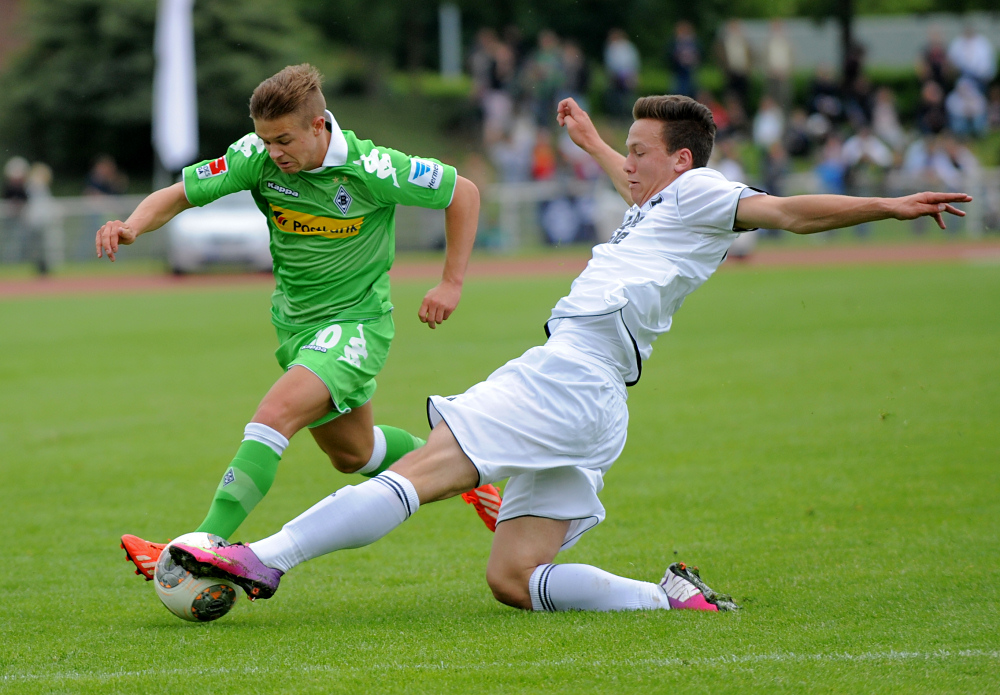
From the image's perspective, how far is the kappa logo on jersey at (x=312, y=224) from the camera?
16.0 feet

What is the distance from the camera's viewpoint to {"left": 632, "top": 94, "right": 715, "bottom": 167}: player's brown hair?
4.31 metres

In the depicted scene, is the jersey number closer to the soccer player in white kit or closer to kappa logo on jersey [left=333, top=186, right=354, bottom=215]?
kappa logo on jersey [left=333, top=186, right=354, bottom=215]

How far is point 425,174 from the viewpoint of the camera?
15.9 ft

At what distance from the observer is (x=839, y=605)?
13.9 ft

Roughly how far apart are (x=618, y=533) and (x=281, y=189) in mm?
2247

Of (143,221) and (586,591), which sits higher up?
(143,221)

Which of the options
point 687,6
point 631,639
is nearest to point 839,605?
point 631,639

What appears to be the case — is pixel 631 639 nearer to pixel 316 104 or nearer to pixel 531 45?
pixel 316 104

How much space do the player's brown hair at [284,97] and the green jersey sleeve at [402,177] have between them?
338mm

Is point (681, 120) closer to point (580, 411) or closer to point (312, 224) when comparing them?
point (580, 411)

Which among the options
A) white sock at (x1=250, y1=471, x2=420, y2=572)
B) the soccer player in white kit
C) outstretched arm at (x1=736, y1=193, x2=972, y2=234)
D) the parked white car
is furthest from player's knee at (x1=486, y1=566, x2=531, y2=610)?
the parked white car

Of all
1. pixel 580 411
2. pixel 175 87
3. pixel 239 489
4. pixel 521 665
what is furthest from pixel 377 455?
pixel 175 87

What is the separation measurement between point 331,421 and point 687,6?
3888 centimetres

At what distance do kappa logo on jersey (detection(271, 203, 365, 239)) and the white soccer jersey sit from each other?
43.8 inches
